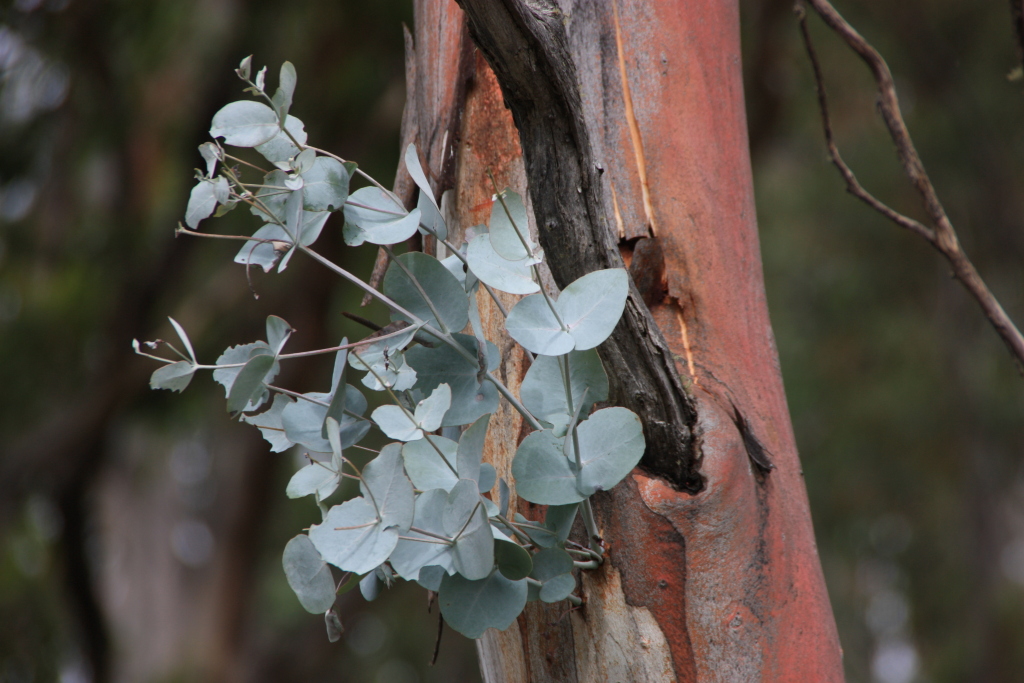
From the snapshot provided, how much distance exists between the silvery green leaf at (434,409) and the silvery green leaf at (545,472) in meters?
0.04

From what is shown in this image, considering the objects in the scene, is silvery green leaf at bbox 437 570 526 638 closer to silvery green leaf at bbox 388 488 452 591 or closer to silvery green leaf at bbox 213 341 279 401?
silvery green leaf at bbox 388 488 452 591

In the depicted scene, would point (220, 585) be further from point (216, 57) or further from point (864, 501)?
point (864, 501)

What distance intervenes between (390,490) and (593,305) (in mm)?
116

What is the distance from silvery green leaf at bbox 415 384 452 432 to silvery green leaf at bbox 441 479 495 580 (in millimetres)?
39

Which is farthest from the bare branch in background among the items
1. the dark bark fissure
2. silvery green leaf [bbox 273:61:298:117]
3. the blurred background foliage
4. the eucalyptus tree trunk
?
the blurred background foliage

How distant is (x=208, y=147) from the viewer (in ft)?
1.21

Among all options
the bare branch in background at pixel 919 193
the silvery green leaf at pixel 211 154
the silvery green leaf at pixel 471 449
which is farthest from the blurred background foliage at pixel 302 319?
the silvery green leaf at pixel 471 449

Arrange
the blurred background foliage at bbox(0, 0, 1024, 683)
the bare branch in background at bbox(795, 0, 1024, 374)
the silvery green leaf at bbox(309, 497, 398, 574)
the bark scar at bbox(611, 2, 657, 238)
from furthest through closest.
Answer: the blurred background foliage at bbox(0, 0, 1024, 683)
the bare branch in background at bbox(795, 0, 1024, 374)
the bark scar at bbox(611, 2, 657, 238)
the silvery green leaf at bbox(309, 497, 398, 574)

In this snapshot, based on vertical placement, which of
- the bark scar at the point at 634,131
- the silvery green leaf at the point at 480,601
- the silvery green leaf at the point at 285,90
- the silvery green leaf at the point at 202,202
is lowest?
the silvery green leaf at the point at 480,601

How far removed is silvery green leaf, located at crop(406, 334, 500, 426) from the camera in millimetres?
380

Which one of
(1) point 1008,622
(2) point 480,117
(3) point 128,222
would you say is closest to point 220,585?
(3) point 128,222

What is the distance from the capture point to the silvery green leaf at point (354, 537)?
1.03 feet

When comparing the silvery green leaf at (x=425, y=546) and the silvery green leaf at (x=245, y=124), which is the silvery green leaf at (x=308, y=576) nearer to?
the silvery green leaf at (x=425, y=546)

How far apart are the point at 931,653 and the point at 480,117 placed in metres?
5.06
